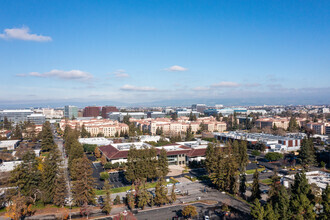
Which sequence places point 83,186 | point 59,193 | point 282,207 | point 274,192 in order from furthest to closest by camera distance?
point 59,193
point 83,186
point 274,192
point 282,207

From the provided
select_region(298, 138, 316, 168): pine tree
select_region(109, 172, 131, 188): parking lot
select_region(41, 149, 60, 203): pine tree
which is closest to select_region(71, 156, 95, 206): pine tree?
select_region(41, 149, 60, 203): pine tree

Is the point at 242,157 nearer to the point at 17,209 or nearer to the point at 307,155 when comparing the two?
the point at 307,155

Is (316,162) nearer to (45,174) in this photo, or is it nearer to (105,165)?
(105,165)

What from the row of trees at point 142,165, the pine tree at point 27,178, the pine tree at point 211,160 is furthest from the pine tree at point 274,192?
the pine tree at point 27,178

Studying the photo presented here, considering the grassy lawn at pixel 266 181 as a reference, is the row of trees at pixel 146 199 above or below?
above

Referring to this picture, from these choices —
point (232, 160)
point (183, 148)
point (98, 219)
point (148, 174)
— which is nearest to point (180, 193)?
point (148, 174)

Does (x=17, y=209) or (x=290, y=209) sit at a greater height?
(x=290, y=209)

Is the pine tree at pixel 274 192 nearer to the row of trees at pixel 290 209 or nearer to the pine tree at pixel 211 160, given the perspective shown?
the row of trees at pixel 290 209

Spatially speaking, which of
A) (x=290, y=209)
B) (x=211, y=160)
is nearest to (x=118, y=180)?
(x=211, y=160)
